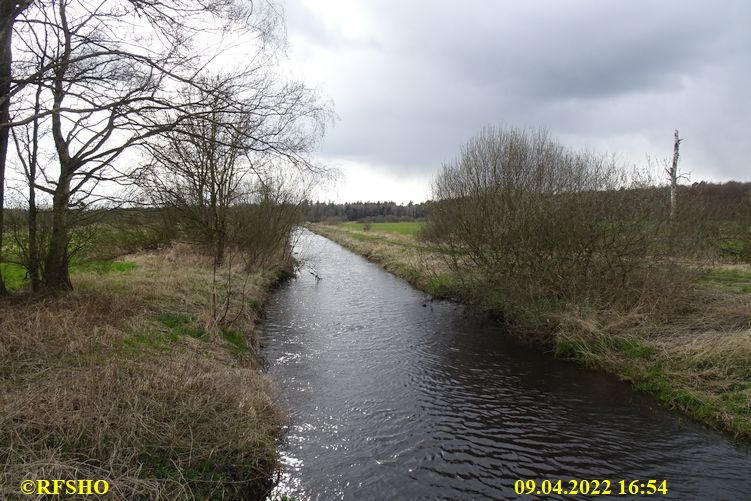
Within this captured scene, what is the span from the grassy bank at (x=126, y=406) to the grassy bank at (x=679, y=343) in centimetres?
707

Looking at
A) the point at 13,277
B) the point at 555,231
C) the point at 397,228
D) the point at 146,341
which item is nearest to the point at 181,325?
the point at 146,341

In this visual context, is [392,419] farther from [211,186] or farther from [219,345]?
[211,186]

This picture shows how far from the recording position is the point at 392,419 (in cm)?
699

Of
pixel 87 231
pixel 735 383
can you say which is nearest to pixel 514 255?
pixel 735 383

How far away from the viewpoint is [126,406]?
4820 mm

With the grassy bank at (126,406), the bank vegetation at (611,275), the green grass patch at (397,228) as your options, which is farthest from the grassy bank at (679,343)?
the green grass patch at (397,228)

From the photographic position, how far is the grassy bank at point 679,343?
709 centimetres

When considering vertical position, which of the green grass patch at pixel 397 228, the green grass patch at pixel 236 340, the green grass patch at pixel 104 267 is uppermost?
the green grass patch at pixel 397 228

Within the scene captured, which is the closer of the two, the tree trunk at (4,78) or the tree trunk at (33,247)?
the tree trunk at (4,78)

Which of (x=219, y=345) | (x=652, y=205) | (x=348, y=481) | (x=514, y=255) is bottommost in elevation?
(x=348, y=481)

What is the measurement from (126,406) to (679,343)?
A: 33.2 ft

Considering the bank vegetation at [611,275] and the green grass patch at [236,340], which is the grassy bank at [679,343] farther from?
the green grass patch at [236,340]

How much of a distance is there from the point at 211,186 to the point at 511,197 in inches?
494

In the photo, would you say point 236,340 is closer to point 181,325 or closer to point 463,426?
point 181,325
